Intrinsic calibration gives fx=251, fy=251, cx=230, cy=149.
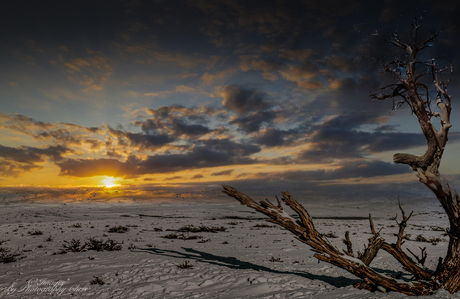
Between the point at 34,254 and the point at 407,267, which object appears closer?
the point at 407,267

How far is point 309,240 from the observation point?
6734 mm

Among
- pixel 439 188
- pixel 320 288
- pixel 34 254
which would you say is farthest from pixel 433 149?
pixel 34 254

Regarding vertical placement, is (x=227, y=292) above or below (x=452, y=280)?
below

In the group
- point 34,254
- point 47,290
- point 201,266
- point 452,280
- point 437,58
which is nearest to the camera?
point 452,280

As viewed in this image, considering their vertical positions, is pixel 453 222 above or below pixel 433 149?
below

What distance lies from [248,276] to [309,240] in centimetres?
226

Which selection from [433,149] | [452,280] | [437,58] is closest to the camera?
[452,280]

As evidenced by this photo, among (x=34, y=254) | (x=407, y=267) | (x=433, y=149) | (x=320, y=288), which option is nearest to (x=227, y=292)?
(x=320, y=288)

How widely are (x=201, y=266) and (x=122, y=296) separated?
3.12 m

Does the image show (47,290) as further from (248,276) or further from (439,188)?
(439,188)

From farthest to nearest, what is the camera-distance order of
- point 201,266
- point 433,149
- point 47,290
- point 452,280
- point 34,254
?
point 34,254 < point 201,266 < point 47,290 < point 433,149 < point 452,280

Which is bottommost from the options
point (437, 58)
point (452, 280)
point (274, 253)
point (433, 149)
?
point (274, 253)

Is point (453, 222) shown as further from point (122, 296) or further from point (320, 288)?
point (122, 296)

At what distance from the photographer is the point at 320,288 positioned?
6.61 m
